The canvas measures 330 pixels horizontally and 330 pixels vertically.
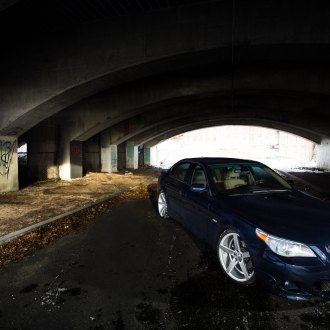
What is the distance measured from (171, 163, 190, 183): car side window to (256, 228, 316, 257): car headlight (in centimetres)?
280

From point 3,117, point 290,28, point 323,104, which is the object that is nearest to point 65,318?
point 290,28

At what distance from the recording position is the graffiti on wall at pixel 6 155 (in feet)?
36.1

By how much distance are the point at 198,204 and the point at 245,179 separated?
3.51ft

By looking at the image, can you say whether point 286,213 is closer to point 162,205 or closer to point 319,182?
point 162,205

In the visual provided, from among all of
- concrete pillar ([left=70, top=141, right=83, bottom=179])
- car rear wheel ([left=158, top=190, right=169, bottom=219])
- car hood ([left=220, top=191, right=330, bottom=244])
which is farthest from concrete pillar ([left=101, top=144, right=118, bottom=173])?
car hood ([left=220, top=191, right=330, bottom=244])

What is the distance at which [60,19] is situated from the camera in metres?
8.22

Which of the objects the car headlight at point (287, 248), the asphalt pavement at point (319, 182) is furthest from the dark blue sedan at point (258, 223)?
the asphalt pavement at point (319, 182)

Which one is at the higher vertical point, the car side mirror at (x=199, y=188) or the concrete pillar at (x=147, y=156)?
the concrete pillar at (x=147, y=156)

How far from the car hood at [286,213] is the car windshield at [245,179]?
0.24 meters

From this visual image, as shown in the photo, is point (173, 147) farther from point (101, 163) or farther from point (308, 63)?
point (308, 63)

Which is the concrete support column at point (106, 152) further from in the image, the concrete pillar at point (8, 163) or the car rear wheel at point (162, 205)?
the car rear wheel at point (162, 205)

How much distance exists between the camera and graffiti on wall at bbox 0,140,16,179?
36.1 feet

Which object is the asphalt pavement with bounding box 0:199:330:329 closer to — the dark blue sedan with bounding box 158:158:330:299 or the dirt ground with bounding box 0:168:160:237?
the dark blue sedan with bounding box 158:158:330:299

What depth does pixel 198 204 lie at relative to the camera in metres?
4.79
